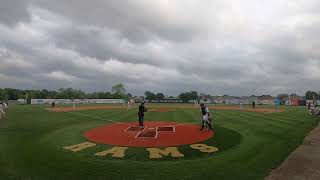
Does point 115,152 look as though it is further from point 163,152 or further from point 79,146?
point 79,146

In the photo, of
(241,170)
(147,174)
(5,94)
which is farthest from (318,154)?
(5,94)

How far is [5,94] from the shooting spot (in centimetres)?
13912

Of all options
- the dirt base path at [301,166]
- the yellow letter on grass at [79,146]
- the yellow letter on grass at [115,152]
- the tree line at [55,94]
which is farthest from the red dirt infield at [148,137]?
the tree line at [55,94]

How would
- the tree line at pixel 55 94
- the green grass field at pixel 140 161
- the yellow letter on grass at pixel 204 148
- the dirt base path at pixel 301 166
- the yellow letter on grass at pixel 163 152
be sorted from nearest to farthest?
the dirt base path at pixel 301 166
the green grass field at pixel 140 161
the yellow letter on grass at pixel 163 152
the yellow letter on grass at pixel 204 148
the tree line at pixel 55 94

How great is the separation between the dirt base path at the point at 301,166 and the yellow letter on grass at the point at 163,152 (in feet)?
16.7

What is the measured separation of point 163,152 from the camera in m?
16.7

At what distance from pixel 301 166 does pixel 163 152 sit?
6.95 metres

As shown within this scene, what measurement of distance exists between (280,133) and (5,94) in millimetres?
140837

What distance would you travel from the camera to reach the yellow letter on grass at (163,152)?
1598cm

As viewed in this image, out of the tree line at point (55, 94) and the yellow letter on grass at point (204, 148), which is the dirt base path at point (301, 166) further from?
the tree line at point (55, 94)

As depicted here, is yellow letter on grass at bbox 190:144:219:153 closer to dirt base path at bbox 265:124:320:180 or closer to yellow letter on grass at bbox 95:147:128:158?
dirt base path at bbox 265:124:320:180

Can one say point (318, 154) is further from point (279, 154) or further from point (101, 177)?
point (101, 177)

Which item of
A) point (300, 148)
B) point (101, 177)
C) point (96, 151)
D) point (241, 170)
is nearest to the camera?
point (101, 177)

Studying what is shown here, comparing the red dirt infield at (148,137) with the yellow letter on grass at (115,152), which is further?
the red dirt infield at (148,137)
